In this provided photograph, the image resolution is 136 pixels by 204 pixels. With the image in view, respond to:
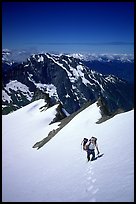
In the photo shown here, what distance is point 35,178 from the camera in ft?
97.6

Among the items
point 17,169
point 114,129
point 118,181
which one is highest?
point 114,129

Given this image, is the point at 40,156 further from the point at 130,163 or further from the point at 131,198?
the point at 131,198

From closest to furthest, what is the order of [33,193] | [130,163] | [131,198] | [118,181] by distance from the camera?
[131,198] → [118,181] → [130,163] → [33,193]

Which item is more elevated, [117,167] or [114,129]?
→ [114,129]

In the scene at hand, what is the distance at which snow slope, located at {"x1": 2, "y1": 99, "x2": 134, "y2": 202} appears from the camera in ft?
62.5

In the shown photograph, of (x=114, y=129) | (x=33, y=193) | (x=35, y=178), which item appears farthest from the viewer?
(x=114, y=129)

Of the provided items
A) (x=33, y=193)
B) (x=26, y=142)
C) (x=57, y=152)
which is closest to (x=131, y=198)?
(x=33, y=193)

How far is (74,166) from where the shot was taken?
27.8 metres

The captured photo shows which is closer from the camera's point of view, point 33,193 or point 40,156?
point 33,193

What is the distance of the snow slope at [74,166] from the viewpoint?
19047 mm

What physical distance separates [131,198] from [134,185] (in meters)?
0.86

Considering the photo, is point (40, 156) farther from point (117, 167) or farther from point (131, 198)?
point (131, 198)

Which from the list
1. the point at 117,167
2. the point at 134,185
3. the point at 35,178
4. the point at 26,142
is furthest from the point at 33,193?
the point at 26,142

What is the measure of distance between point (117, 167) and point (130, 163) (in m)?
1.04
